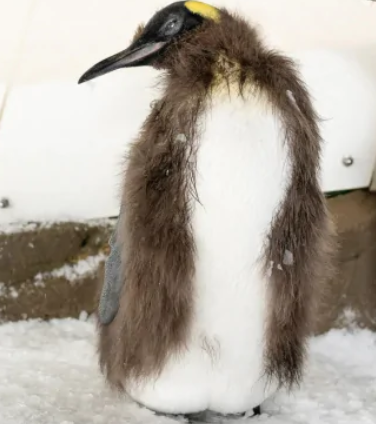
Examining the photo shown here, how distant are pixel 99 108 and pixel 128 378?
0.34 m

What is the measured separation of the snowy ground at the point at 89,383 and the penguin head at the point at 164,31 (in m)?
0.32

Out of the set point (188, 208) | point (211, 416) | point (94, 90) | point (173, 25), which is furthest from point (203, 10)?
point (211, 416)

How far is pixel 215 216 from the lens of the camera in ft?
1.81

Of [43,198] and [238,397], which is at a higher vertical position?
[43,198]

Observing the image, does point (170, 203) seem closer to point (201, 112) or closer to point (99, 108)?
point (201, 112)

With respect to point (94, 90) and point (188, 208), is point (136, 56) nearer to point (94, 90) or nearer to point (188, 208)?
point (188, 208)

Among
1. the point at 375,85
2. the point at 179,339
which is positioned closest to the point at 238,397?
the point at 179,339

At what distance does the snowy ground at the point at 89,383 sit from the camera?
2.08ft

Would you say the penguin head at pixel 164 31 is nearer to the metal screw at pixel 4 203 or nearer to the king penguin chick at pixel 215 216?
the king penguin chick at pixel 215 216

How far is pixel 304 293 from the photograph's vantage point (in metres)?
0.60

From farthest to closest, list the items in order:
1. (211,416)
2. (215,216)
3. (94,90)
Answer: (94,90) < (211,416) < (215,216)

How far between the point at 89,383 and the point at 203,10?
40 centimetres

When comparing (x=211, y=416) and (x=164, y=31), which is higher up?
(x=164, y=31)

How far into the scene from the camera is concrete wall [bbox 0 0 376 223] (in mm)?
797
